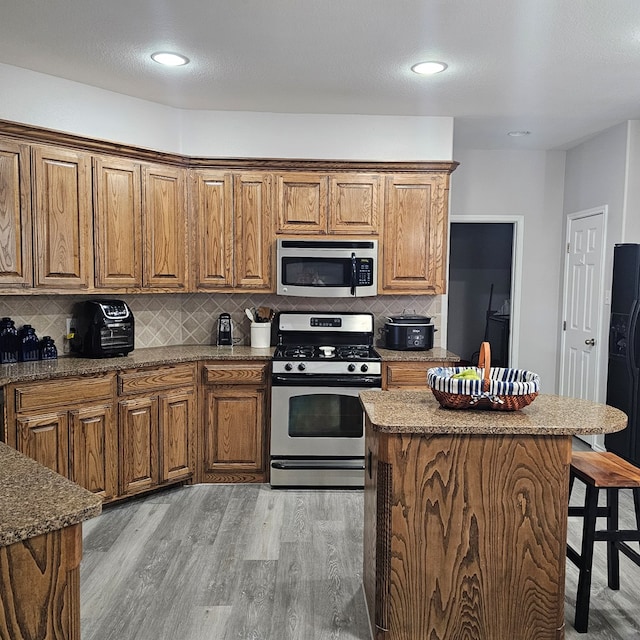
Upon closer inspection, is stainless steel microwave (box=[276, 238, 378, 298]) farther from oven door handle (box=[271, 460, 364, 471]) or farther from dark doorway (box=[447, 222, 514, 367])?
dark doorway (box=[447, 222, 514, 367])

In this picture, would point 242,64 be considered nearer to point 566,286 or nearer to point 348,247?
point 348,247

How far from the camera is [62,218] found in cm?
346

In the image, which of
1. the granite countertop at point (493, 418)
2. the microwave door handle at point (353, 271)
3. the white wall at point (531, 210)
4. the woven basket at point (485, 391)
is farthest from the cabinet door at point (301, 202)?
the woven basket at point (485, 391)

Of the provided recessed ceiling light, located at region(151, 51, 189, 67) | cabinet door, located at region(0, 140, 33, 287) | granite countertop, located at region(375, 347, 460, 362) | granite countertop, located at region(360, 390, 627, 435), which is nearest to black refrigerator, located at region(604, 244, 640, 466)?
granite countertop, located at region(375, 347, 460, 362)

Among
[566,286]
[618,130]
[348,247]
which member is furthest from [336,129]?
[566,286]

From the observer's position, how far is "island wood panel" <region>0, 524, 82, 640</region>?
131cm

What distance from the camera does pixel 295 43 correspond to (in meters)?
2.94

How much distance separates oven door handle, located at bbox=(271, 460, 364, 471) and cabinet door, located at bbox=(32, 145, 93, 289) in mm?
1681

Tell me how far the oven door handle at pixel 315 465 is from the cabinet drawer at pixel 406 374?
57cm

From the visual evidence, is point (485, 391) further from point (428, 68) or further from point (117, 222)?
point (117, 222)

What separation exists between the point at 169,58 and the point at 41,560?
8.79 feet

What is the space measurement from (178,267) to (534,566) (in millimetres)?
2928

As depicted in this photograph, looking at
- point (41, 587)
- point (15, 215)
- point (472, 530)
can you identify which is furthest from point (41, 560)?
point (15, 215)

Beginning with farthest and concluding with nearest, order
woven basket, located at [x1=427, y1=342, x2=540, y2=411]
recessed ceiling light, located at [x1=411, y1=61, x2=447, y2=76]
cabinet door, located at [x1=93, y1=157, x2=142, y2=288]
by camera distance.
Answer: cabinet door, located at [x1=93, y1=157, x2=142, y2=288] → recessed ceiling light, located at [x1=411, y1=61, x2=447, y2=76] → woven basket, located at [x1=427, y1=342, x2=540, y2=411]
